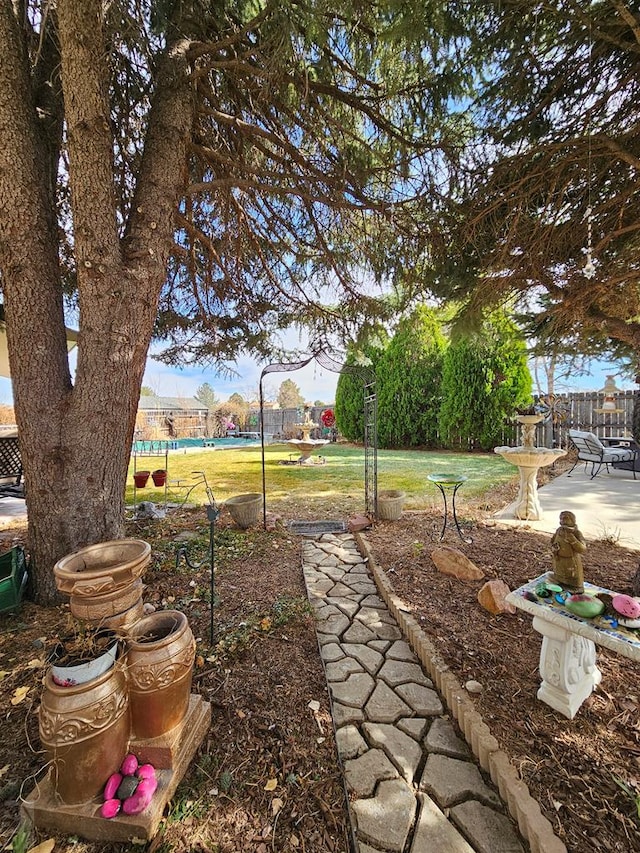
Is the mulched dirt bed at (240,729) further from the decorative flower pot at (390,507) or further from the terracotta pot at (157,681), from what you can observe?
the decorative flower pot at (390,507)

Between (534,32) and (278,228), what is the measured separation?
257cm

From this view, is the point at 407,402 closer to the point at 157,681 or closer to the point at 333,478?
the point at 333,478

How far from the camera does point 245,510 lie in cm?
418

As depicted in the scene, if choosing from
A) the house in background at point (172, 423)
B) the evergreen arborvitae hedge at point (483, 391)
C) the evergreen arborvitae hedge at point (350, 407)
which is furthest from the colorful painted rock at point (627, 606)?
the house in background at point (172, 423)

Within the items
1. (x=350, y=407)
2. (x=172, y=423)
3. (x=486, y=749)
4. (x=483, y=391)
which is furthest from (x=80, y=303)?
(x=172, y=423)

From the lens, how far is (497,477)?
23.2 feet

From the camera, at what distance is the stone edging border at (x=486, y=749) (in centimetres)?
115

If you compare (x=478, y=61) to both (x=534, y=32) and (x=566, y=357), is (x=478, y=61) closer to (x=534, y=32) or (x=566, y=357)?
(x=534, y=32)

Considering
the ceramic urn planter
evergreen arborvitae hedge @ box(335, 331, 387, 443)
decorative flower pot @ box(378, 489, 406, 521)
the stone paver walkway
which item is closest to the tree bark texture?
the ceramic urn planter

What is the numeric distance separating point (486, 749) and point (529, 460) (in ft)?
10.8

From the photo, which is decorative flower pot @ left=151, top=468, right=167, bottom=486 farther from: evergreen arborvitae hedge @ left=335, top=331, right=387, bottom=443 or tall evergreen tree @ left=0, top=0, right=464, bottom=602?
evergreen arborvitae hedge @ left=335, top=331, right=387, bottom=443

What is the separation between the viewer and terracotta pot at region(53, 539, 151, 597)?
55.0 inches

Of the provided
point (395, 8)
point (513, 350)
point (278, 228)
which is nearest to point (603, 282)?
point (395, 8)

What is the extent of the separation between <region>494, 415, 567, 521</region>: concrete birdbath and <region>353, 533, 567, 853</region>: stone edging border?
264 cm
